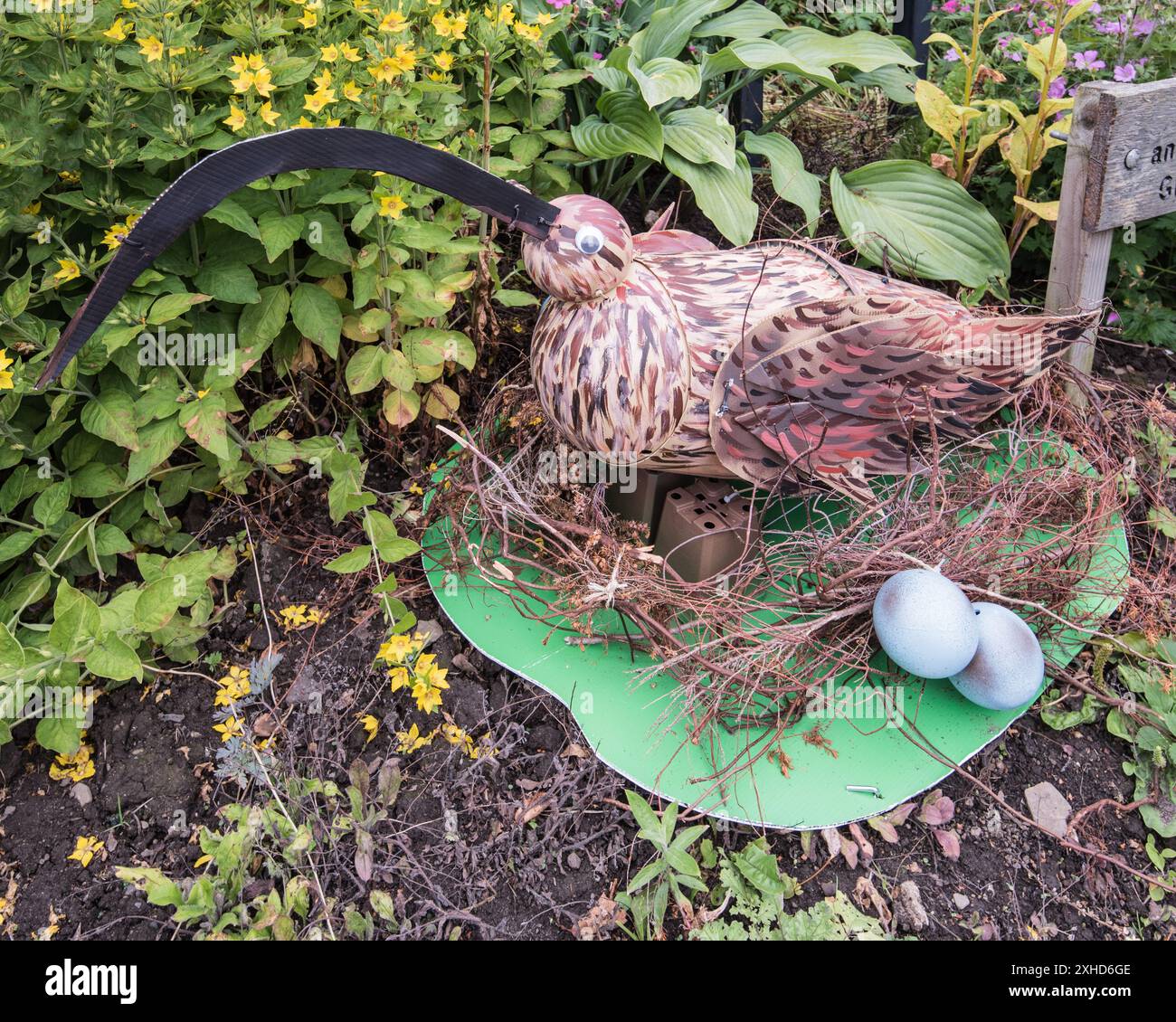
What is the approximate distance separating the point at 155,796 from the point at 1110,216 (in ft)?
7.15

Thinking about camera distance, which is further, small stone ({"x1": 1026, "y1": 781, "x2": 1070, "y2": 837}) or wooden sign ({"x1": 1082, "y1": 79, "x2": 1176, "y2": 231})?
wooden sign ({"x1": 1082, "y1": 79, "x2": 1176, "y2": 231})

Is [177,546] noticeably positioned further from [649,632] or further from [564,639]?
[649,632]

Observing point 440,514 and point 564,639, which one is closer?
point 564,639

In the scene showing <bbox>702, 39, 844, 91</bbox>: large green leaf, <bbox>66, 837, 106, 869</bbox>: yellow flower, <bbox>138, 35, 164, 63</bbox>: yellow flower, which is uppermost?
<bbox>702, 39, 844, 91</bbox>: large green leaf

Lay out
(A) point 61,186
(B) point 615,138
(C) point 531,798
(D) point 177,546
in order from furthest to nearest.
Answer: (B) point 615,138 → (D) point 177,546 → (A) point 61,186 → (C) point 531,798

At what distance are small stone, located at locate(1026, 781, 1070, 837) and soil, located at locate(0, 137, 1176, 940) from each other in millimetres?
13

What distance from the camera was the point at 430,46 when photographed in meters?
1.78

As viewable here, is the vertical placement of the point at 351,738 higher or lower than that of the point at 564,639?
lower

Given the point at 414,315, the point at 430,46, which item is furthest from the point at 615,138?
the point at 414,315

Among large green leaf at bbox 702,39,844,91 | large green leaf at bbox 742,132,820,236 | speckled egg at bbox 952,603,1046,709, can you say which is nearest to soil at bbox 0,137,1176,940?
speckled egg at bbox 952,603,1046,709

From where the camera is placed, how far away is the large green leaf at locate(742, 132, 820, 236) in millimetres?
2391

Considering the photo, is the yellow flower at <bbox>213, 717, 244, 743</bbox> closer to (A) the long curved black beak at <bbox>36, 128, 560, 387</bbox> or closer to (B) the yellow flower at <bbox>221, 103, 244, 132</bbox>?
(A) the long curved black beak at <bbox>36, 128, 560, 387</bbox>

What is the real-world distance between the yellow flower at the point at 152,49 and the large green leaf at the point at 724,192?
1.11 metres

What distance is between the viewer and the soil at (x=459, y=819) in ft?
5.18
